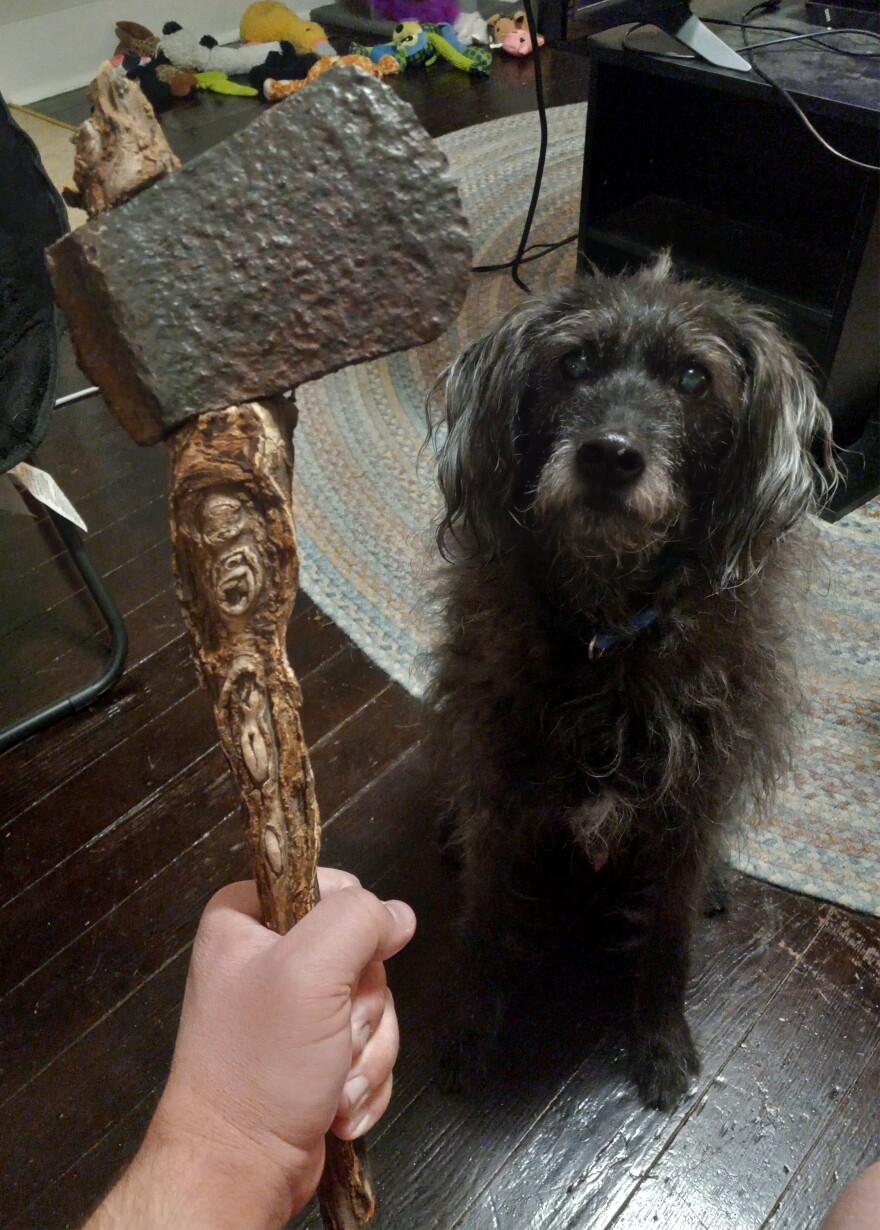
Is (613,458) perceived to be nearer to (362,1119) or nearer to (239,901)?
(239,901)

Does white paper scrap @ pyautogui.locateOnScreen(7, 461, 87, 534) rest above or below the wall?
above

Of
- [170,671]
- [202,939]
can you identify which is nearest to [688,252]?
[170,671]

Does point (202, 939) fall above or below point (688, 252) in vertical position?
above

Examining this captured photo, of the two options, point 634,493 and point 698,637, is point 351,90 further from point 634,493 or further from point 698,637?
point 698,637

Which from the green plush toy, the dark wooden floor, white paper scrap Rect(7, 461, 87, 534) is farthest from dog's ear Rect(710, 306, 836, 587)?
the green plush toy

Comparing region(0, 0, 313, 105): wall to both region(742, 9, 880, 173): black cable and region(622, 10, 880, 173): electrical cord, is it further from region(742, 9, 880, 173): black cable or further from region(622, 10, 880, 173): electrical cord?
region(742, 9, 880, 173): black cable

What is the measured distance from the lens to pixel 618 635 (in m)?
0.99

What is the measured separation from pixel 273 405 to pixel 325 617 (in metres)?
1.16

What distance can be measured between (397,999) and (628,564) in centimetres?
69

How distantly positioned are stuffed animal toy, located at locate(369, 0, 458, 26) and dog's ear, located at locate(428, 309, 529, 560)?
3.54 metres

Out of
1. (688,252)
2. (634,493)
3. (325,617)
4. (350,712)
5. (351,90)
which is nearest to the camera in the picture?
(351,90)

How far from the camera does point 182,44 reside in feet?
12.4

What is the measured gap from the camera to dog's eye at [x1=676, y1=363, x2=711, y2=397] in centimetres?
98

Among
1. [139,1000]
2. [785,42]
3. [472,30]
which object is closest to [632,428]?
[139,1000]
